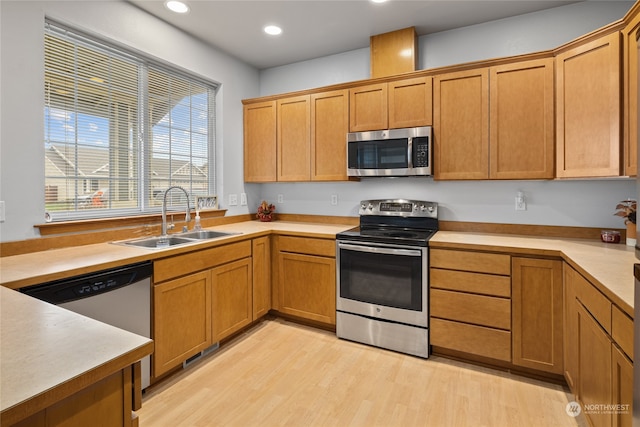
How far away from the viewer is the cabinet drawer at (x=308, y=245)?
2920 mm

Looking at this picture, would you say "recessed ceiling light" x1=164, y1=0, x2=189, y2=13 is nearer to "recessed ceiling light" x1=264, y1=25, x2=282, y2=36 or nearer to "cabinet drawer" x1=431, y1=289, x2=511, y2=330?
"recessed ceiling light" x1=264, y1=25, x2=282, y2=36

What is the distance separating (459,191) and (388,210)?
25.6 inches

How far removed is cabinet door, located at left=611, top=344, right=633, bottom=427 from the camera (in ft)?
3.82

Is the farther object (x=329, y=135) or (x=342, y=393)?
(x=329, y=135)

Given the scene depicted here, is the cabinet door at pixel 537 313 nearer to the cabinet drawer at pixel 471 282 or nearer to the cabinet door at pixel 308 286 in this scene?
the cabinet drawer at pixel 471 282

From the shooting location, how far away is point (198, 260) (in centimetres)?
243

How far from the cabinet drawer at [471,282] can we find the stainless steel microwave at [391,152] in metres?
0.84

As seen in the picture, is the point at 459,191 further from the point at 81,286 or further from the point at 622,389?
the point at 81,286

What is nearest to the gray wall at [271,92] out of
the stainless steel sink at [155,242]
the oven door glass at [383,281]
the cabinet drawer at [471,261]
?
the stainless steel sink at [155,242]

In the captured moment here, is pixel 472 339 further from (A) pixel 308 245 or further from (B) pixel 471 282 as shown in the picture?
(A) pixel 308 245

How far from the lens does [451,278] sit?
246 centimetres

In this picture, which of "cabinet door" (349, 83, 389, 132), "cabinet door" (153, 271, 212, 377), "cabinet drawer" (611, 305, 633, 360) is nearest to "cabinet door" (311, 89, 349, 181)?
"cabinet door" (349, 83, 389, 132)

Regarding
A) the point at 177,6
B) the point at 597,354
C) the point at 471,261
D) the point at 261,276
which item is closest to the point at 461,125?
→ the point at 471,261

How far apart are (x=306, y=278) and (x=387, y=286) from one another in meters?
0.77
